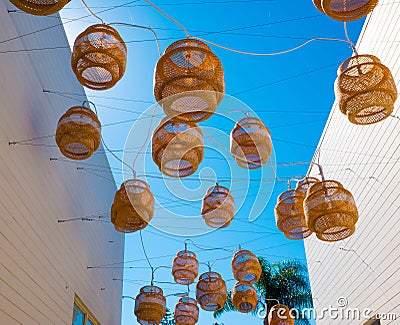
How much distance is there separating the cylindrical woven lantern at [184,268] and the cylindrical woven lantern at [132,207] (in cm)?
208

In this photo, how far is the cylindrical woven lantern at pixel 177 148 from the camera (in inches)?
194

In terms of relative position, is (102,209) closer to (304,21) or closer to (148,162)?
(148,162)

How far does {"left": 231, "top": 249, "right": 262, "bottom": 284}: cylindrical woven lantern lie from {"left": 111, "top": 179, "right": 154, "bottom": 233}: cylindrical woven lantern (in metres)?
2.02

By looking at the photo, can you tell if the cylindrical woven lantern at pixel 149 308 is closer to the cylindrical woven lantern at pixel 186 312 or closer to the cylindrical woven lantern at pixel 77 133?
the cylindrical woven lantern at pixel 186 312

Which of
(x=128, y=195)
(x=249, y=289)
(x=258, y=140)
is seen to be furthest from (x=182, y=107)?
(x=249, y=289)

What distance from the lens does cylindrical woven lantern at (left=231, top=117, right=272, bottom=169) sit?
5.44m

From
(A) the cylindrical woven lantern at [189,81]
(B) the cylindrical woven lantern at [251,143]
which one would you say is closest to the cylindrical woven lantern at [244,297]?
(B) the cylindrical woven lantern at [251,143]

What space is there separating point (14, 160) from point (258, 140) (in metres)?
2.63

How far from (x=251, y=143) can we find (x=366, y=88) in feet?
5.54

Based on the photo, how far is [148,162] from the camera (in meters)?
9.11

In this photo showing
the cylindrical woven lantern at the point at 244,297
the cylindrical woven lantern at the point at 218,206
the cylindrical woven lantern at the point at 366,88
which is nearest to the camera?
the cylindrical woven lantern at the point at 366,88

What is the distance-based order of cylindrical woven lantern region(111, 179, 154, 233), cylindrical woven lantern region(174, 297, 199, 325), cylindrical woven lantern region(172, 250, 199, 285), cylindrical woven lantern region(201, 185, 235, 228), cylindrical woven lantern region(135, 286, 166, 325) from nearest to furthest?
1. cylindrical woven lantern region(111, 179, 154, 233)
2. cylindrical woven lantern region(201, 185, 235, 228)
3. cylindrical woven lantern region(135, 286, 166, 325)
4. cylindrical woven lantern region(172, 250, 199, 285)
5. cylindrical woven lantern region(174, 297, 199, 325)

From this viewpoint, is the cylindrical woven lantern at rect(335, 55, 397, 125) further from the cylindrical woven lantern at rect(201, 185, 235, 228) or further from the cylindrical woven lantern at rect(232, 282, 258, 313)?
the cylindrical woven lantern at rect(232, 282, 258, 313)

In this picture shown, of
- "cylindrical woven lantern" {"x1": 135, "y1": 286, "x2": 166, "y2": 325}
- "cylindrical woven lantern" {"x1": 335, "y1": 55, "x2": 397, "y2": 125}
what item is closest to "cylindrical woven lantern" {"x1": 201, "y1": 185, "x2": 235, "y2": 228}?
"cylindrical woven lantern" {"x1": 135, "y1": 286, "x2": 166, "y2": 325}
